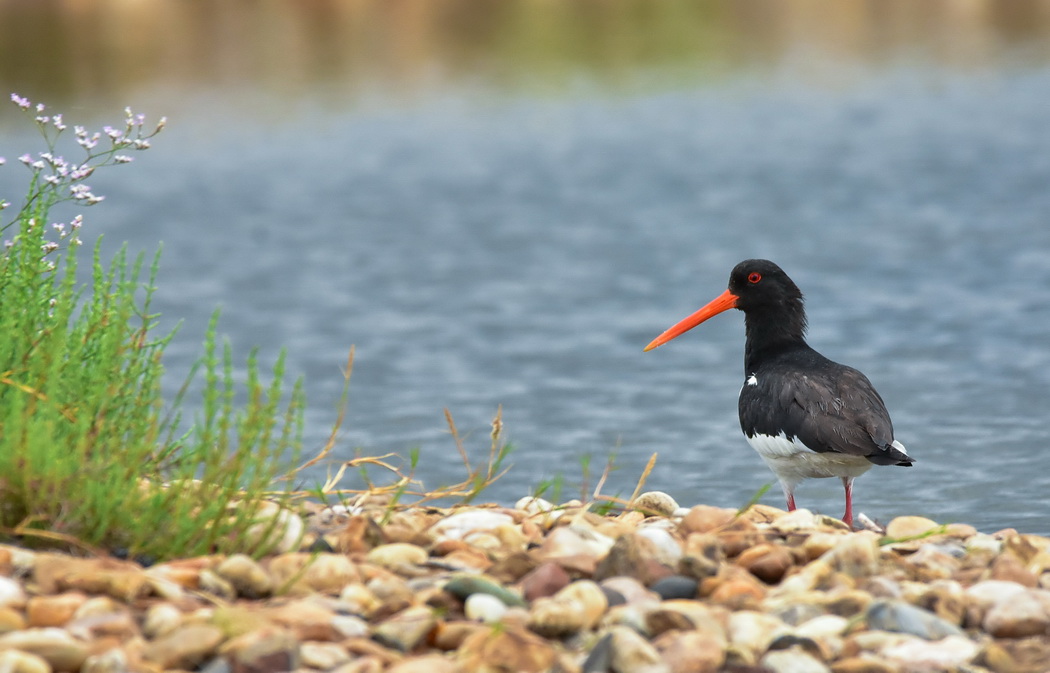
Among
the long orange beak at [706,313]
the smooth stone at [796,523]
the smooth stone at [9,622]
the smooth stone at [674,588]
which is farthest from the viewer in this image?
the long orange beak at [706,313]

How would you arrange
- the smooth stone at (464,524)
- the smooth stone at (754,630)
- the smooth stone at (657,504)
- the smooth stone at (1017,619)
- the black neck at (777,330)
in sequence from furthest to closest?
the black neck at (777,330)
the smooth stone at (657,504)
the smooth stone at (464,524)
the smooth stone at (1017,619)
the smooth stone at (754,630)

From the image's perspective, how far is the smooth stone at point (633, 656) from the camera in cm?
301

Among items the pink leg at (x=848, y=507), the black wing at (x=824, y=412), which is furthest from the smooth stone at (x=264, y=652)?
the black wing at (x=824, y=412)

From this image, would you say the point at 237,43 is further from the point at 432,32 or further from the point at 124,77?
the point at 124,77

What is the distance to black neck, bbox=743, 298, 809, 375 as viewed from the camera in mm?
6453

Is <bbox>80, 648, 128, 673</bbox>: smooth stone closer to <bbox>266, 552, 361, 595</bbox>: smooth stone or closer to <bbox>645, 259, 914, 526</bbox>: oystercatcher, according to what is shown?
<bbox>266, 552, 361, 595</bbox>: smooth stone

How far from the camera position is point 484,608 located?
10.8 ft

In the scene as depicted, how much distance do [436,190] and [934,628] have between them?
13673mm

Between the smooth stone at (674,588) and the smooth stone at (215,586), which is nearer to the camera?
the smooth stone at (215,586)

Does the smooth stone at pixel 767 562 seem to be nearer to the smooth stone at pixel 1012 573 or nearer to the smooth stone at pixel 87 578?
the smooth stone at pixel 1012 573

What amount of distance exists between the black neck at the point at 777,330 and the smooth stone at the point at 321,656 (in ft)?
12.5

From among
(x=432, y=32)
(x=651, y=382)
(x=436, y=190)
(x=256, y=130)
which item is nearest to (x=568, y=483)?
(x=651, y=382)

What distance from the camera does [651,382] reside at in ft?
31.0

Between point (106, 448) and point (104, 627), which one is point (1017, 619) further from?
point (106, 448)
